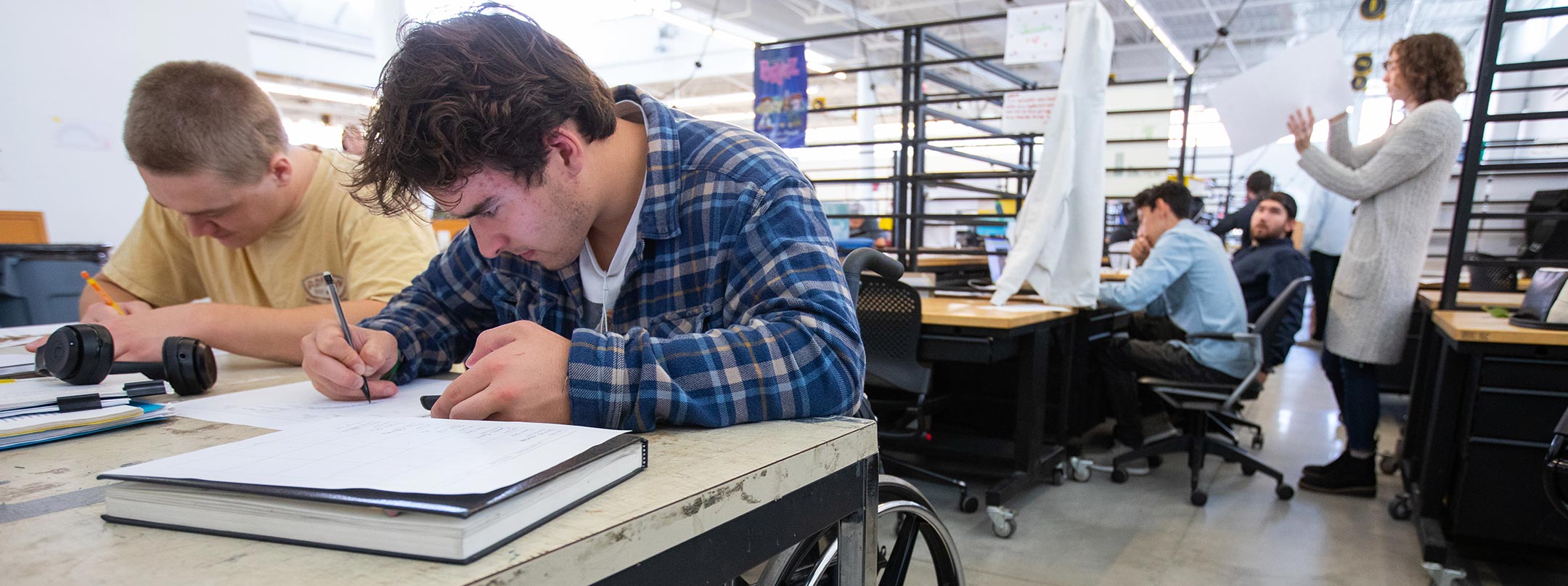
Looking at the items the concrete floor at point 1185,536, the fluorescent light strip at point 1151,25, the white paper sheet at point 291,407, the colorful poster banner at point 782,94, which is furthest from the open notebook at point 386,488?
the fluorescent light strip at point 1151,25

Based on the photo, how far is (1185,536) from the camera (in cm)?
232

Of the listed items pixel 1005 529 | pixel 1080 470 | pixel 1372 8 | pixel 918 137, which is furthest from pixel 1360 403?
pixel 1372 8

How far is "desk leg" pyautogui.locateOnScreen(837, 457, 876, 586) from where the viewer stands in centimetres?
75

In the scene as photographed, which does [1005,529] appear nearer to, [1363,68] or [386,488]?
[386,488]

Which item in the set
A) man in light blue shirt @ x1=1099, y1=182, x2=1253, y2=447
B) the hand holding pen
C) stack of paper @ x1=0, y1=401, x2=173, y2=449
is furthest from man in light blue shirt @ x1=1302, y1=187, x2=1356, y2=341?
stack of paper @ x1=0, y1=401, x2=173, y2=449

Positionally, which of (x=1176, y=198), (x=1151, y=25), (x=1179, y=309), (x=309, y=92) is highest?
(x=1151, y=25)

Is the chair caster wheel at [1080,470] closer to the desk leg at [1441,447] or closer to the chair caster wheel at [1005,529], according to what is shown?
the chair caster wheel at [1005,529]

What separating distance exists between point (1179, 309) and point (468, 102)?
2882mm

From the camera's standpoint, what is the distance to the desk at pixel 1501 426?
5.84 ft

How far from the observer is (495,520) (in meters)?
0.44

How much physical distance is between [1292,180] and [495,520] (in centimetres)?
1321

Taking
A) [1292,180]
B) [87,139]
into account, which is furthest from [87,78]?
[1292,180]

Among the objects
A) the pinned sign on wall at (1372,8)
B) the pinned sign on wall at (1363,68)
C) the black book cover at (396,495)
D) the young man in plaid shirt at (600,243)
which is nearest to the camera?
the black book cover at (396,495)

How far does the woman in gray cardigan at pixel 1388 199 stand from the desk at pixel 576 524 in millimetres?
2447
